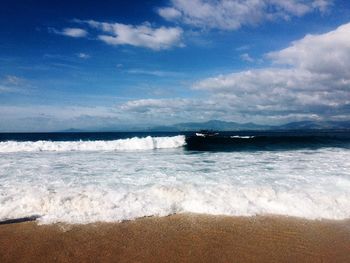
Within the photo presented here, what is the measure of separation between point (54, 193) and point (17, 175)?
3887mm

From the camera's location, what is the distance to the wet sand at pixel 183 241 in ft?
16.8

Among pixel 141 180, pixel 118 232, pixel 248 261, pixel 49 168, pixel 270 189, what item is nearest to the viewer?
pixel 248 261

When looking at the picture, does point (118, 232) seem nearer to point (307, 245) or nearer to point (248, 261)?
point (248, 261)

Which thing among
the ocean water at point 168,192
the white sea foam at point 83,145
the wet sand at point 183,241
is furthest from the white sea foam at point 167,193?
the white sea foam at point 83,145

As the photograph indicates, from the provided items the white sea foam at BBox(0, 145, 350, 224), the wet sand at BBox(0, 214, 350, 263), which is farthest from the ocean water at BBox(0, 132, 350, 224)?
the wet sand at BBox(0, 214, 350, 263)

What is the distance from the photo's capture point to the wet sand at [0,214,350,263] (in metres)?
5.12

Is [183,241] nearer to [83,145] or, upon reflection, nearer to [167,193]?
[167,193]

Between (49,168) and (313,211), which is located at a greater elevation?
(49,168)

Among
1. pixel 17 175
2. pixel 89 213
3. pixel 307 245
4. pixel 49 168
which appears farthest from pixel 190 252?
pixel 49 168

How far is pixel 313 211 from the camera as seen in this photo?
289 inches

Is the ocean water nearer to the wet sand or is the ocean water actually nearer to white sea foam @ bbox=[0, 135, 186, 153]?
the wet sand

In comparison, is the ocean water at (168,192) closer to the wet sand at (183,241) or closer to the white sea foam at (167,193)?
the white sea foam at (167,193)

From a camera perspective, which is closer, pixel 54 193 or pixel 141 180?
pixel 54 193

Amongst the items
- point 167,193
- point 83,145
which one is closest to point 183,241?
point 167,193
